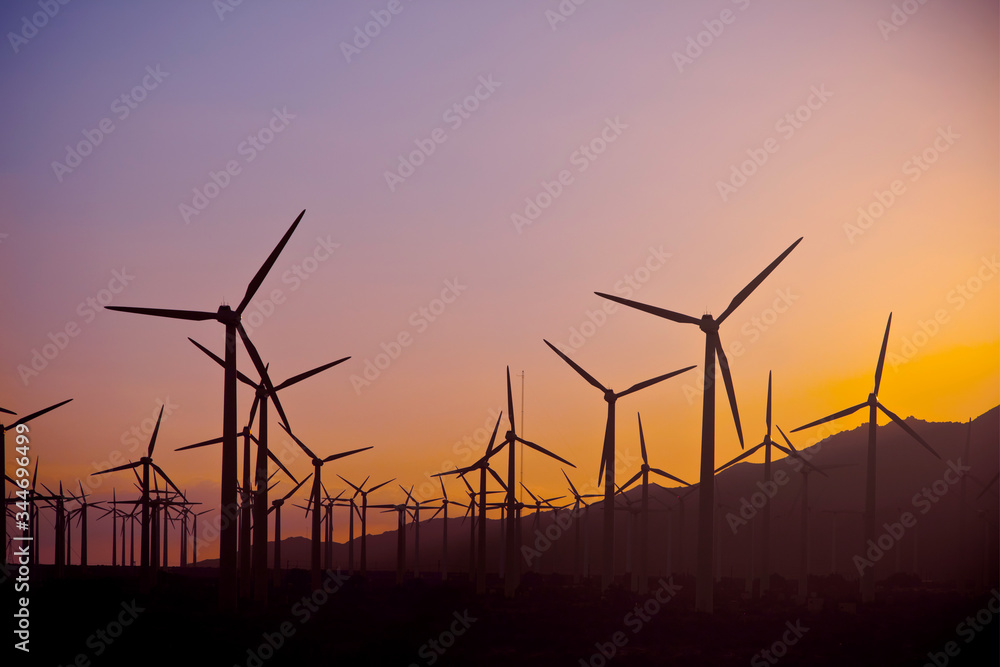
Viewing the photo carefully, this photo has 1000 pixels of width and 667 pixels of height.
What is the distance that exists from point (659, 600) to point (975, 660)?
100 ft

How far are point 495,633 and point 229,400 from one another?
18.9 metres

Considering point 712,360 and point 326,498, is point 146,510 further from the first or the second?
point 326,498

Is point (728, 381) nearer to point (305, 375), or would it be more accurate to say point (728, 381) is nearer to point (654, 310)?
point (654, 310)

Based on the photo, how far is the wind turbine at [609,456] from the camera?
74.4 m

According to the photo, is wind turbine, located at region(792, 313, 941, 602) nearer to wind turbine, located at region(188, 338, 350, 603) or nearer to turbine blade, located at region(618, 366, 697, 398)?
turbine blade, located at region(618, 366, 697, 398)

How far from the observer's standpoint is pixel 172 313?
2062 inches

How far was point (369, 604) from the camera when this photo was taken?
245 feet

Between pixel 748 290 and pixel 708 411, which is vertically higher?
pixel 748 290

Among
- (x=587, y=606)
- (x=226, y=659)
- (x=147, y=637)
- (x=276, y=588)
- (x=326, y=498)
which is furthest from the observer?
(x=326, y=498)

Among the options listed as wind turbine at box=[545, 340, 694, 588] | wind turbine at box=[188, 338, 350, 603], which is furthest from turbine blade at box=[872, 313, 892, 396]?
wind turbine at box=[188, 338, 350, 603]

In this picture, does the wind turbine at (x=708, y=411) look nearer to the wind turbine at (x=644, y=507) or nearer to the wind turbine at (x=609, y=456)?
the wind turbine at (x=609, y=456)

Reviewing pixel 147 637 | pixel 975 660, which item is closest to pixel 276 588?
pixel 147 637

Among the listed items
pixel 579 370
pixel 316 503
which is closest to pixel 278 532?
pixel 316 503

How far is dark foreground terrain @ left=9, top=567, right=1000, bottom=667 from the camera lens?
44.2 meters
